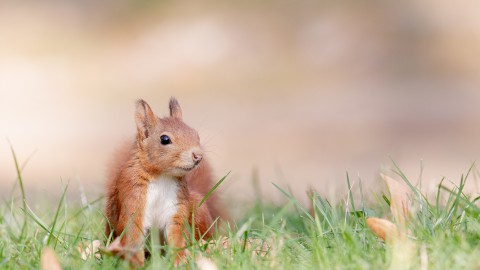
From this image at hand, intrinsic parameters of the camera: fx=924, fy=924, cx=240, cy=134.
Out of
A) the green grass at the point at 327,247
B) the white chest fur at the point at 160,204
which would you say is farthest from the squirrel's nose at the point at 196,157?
the green grass at the point at 327,247

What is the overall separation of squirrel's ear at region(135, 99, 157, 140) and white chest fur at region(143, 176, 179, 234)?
0.16 metres

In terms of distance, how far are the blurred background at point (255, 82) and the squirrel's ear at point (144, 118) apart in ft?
8.83

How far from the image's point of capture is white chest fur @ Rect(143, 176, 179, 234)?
2748 mm

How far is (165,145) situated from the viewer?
2752 millimetres

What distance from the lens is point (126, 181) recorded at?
2781mm

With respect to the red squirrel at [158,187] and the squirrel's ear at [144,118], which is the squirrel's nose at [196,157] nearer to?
the red squirrel at [158,187]

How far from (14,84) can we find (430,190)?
18.0 feet

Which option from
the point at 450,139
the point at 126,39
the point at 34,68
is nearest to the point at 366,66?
the point at 450,139

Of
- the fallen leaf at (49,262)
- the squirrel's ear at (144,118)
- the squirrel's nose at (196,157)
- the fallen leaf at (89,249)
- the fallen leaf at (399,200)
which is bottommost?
the fallen leaf at (89,249)

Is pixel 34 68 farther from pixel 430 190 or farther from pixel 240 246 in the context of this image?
pixel 240 246

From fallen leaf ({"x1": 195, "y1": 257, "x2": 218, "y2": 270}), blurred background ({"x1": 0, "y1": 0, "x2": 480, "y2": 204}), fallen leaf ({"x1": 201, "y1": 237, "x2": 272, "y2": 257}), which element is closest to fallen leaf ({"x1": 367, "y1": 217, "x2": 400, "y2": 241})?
fallen leaf ({"x1": 201, "y1": 237, "x2": 272, "y2": 257})

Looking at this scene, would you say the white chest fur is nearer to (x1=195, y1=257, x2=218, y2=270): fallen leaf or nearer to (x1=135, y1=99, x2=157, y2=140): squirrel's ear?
(x1=135, y1=99, x2=157, y2=140): squirrel's ear

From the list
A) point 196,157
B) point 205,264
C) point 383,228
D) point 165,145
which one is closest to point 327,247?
point 383,228

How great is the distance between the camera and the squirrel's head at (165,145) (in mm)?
2711
